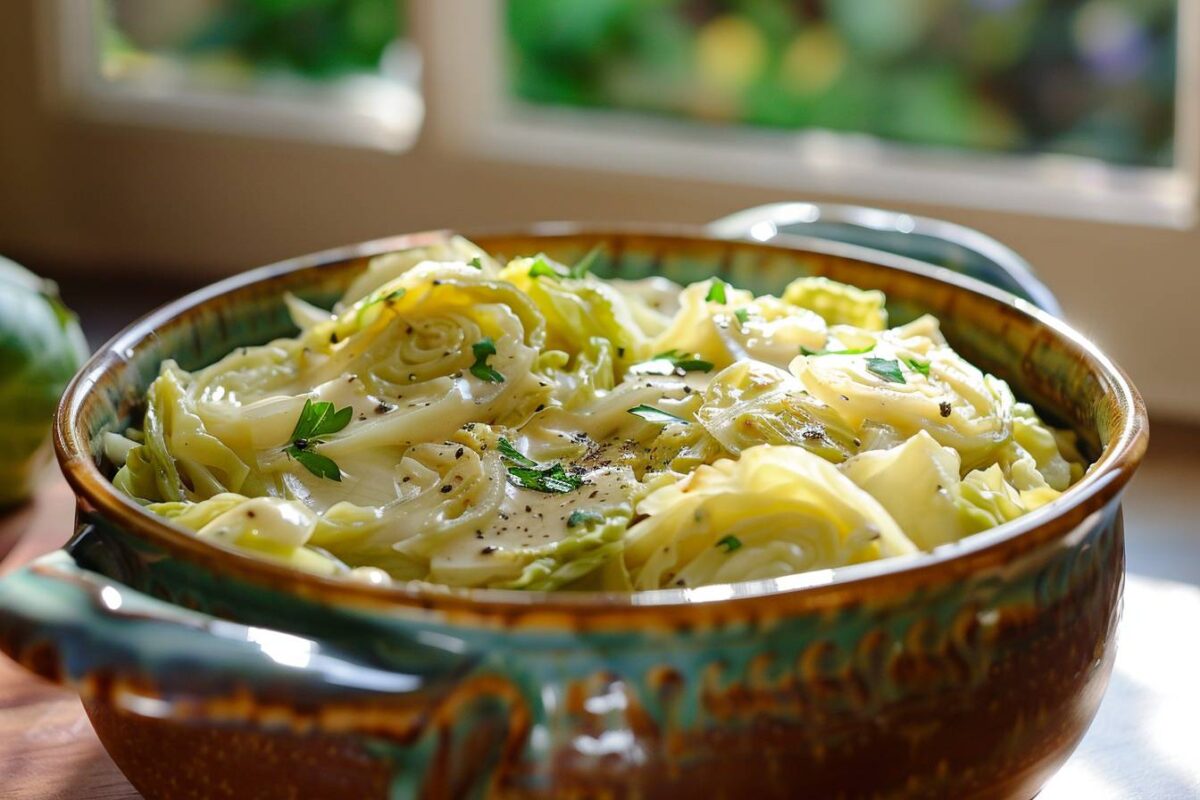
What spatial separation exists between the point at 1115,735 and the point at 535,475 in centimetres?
48

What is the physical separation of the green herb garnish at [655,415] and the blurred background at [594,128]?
4.26 feet

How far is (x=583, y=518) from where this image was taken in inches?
32.2

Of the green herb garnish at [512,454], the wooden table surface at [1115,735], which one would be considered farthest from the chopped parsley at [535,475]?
the wooden table surface at [1115,735]

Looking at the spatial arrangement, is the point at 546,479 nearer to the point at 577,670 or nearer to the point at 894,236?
the point at 577,670

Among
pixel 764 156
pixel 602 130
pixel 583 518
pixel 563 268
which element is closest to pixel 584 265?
pixel 563 268

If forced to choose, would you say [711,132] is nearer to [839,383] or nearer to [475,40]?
[475,40]

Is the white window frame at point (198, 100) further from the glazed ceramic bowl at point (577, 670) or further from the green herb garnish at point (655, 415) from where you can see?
the glazed ceramic bowl at point (577, 670)

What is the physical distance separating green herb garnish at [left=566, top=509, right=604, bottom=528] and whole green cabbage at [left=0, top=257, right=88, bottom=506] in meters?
0.74

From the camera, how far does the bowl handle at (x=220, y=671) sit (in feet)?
2.02

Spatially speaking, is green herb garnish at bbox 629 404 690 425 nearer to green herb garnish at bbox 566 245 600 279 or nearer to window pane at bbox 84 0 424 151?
green herb garnish at bbox 566 245 600 279

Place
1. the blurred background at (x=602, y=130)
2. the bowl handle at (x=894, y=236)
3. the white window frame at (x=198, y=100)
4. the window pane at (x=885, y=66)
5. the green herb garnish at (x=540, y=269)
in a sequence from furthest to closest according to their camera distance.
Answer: the white window frame at (x=198, y=100), the window pane at (x=885, y=66), the blurred background at (x=602, y=130), the bowl handle at (x=894, y=236), the green herb garnish at (x=540, y=269)

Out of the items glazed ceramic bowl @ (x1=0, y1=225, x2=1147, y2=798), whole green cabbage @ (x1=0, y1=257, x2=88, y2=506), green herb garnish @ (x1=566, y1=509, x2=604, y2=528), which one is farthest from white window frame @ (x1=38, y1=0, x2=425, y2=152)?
glazed ceramic bowl @ (x1=0, y1=225, x2=1147, y2=798)

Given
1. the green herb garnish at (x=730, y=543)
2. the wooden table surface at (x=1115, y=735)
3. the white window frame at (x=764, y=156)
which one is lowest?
the wooden table surface at (x=1115, y=735)

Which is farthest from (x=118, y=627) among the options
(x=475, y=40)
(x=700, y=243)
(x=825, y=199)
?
(x=475, y=40)
